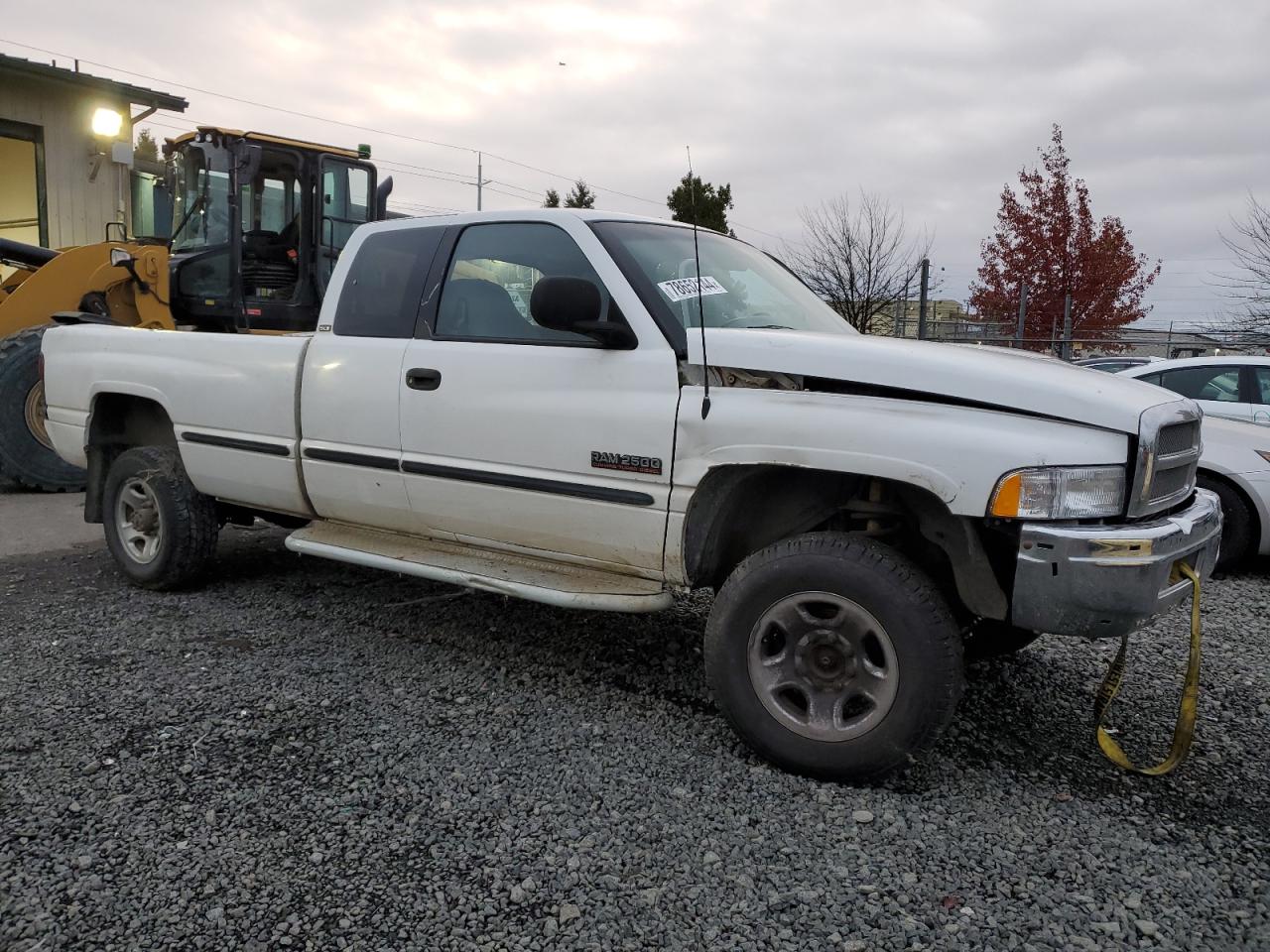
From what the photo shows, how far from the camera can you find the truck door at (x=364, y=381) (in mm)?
4145

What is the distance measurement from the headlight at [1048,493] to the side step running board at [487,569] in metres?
1.22

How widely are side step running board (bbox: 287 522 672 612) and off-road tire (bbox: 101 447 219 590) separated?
0.82 meters

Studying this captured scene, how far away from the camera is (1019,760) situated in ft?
10.9

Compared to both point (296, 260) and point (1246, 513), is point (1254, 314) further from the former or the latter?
point (296, 260)

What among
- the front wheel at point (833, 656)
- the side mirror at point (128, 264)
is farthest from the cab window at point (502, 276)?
the side mirror at point (128, 264)

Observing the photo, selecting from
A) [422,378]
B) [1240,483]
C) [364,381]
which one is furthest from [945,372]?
[1240,483]

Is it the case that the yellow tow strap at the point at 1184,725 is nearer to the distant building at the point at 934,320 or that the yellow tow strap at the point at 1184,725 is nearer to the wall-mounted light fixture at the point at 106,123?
the distant building at the point at 934,320

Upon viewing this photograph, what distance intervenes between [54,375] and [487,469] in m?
3.25

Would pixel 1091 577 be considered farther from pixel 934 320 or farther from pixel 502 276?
pixel 934 320

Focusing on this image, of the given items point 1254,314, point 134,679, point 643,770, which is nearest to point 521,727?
point 643,770

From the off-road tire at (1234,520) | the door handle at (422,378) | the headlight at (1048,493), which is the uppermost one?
the door handle at (422,378)

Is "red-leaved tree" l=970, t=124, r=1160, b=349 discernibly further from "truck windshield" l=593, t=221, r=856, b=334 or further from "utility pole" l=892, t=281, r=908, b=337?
"truck windshield" l=593, t=221, r=856, b=334

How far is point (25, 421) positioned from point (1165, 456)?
827 centimetres

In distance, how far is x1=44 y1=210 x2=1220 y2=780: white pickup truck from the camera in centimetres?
285
